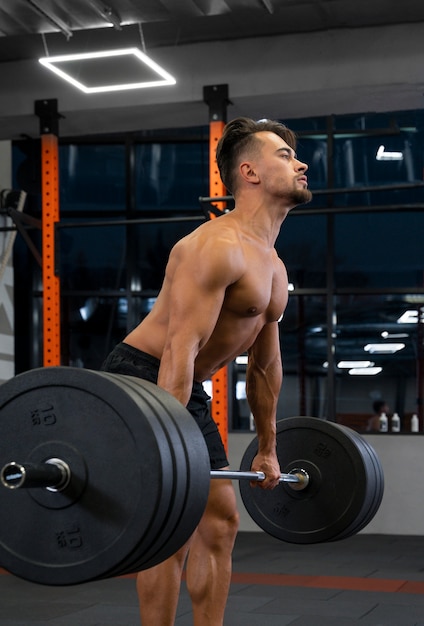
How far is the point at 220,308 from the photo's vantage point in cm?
243

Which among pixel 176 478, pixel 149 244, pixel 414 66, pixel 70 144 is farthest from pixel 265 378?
pixel 70 144

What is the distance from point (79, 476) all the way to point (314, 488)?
4.27ft

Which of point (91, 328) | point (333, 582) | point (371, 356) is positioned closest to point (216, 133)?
point (333, 582)

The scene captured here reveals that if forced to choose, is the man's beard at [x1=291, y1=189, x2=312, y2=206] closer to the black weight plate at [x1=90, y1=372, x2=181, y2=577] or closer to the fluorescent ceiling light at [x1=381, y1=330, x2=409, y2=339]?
the black weight plate at [x1=90, y1=372, x2=181, y2=577]

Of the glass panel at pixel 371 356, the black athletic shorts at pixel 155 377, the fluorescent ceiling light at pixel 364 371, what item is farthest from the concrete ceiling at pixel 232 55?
the black athletic shorts at pixel 155 377

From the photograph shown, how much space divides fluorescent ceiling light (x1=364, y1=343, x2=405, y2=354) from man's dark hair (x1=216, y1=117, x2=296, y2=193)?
5.43 metres

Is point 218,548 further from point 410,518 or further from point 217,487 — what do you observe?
point 410,518

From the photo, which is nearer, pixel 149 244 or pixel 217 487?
pixel 217 487

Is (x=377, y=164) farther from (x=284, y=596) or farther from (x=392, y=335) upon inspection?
(x=284, y=596)

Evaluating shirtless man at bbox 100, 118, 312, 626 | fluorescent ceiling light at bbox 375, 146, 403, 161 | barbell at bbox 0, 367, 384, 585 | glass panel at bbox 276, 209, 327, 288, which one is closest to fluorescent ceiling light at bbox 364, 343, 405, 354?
glass panel at bbox 276, 209, 327, 288

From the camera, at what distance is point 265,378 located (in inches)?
113

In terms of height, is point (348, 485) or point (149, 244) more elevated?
point (149, 244)

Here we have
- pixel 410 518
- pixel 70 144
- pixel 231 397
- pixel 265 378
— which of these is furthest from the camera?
pixel 70 144

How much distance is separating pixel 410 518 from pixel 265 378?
488 centimetres
